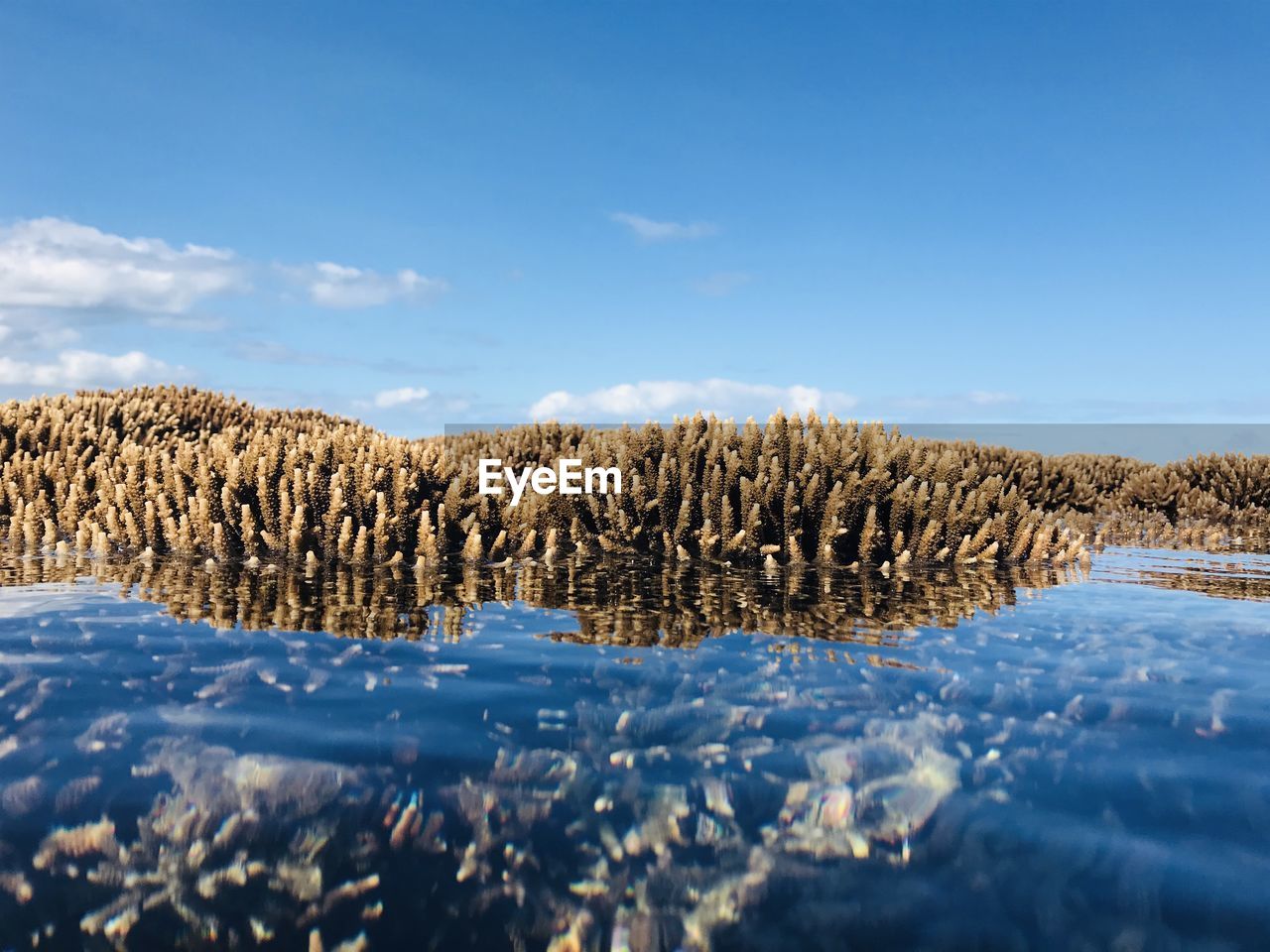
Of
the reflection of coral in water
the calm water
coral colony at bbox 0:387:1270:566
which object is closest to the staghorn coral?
coral colony at bbox 0:387:1270:566

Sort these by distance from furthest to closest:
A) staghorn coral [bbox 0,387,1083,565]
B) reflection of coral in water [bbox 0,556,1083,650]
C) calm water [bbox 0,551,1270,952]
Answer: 1. staghorn coral [bbox 0,387,1083,565]
2. reflection of coral in water [bbox 0,556,1083,650]
3. calm water [bbox 0,551,1270,952]

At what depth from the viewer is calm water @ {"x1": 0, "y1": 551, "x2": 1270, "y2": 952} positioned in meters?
2.24

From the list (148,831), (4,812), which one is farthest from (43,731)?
(148,831)

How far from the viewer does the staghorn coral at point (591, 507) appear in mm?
8391

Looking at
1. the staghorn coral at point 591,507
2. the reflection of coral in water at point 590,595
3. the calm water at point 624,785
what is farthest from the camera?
the staghorn coral at point 591,507

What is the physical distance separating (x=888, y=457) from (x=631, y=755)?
6.73m

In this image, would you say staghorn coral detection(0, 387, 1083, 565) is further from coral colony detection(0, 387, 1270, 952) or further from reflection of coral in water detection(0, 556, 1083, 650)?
reflection of coral in water detection(0, 556, 1083, 650)

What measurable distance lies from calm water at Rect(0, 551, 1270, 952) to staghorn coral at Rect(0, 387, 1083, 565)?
2975 millimetres

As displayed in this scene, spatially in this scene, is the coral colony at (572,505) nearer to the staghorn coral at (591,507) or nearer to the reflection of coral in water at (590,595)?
the staghorn coral at (591,507)

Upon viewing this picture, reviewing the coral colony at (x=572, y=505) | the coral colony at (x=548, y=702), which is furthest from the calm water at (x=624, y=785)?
the coral colony at (x=572, y=505)

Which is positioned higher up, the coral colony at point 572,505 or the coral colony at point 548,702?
the coral colony at point 572,505

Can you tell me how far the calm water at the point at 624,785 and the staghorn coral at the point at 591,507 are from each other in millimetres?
2975

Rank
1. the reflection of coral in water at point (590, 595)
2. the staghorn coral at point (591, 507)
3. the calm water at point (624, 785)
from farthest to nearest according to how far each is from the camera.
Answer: the staghorn coral at point (591, 507), the reflection of coral in water at point (590, 595), the calm water at point (624, 785)

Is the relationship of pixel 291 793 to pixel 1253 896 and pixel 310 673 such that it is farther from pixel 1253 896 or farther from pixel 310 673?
pixel 1253 896
